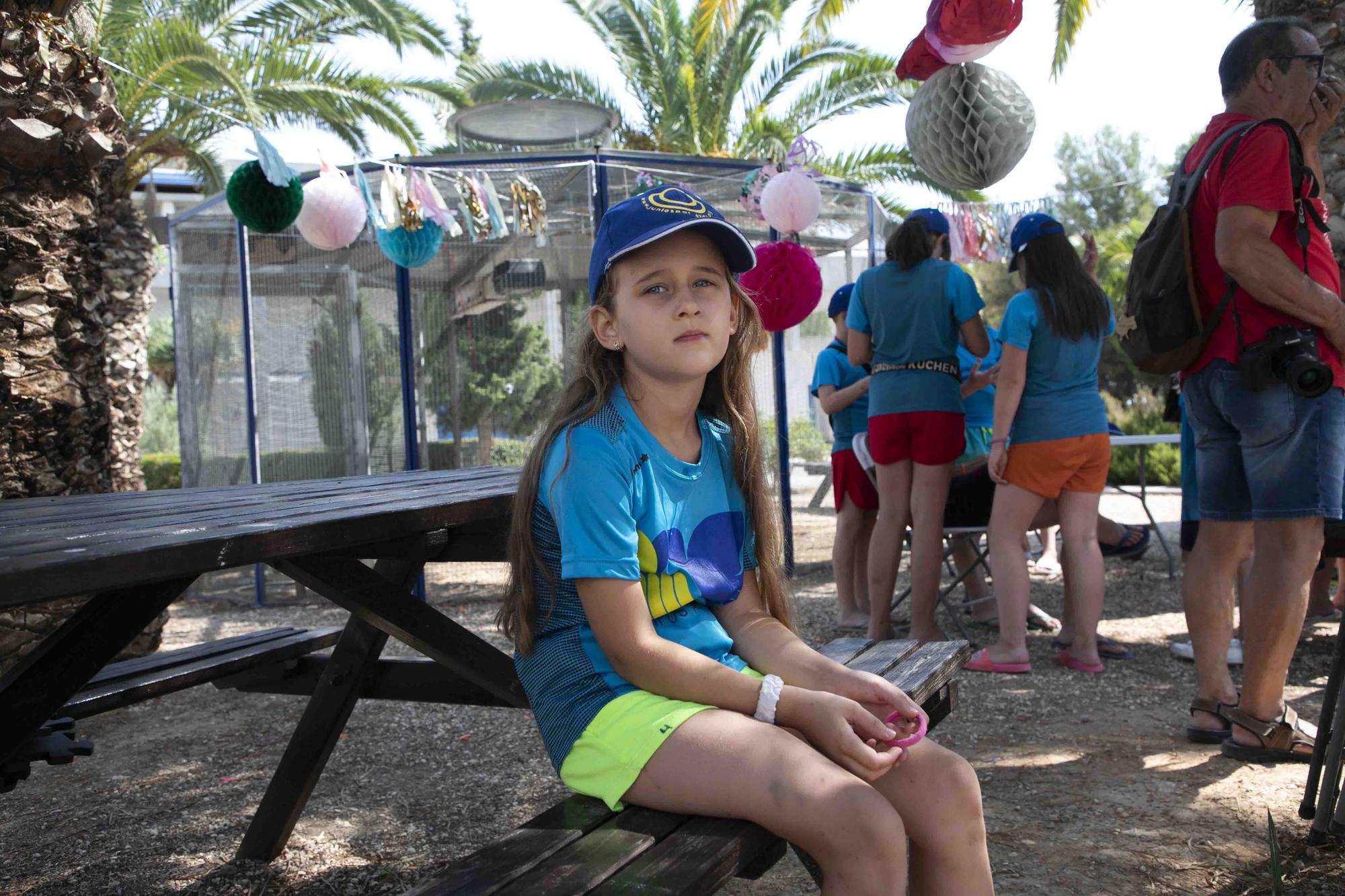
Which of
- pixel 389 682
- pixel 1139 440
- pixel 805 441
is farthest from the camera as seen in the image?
pixel 805 441

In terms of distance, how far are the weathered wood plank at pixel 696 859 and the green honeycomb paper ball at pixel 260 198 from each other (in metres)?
4.89

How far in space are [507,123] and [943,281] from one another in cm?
524

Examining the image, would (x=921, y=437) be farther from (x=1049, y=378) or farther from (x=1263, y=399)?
(x=1263, y=399)

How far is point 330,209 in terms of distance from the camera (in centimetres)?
568

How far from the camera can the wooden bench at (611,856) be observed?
1.26 meters

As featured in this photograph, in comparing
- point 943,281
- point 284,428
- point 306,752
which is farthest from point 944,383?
point 284,428

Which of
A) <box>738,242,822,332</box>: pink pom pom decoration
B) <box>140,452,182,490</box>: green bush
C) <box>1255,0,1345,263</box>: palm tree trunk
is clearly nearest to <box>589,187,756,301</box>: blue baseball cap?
<box>1255,0,1345,263</box>: palm tree trunk

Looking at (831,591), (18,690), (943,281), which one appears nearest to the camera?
(18,690)

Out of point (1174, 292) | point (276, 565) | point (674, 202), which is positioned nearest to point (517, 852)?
point (276, 565)

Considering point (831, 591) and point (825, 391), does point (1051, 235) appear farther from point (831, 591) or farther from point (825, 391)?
point (831, 591)

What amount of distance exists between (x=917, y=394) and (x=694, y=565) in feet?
10.1

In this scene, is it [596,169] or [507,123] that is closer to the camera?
[596,169]

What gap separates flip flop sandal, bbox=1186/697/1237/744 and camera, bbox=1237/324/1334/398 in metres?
1.07

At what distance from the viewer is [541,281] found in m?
7.37
